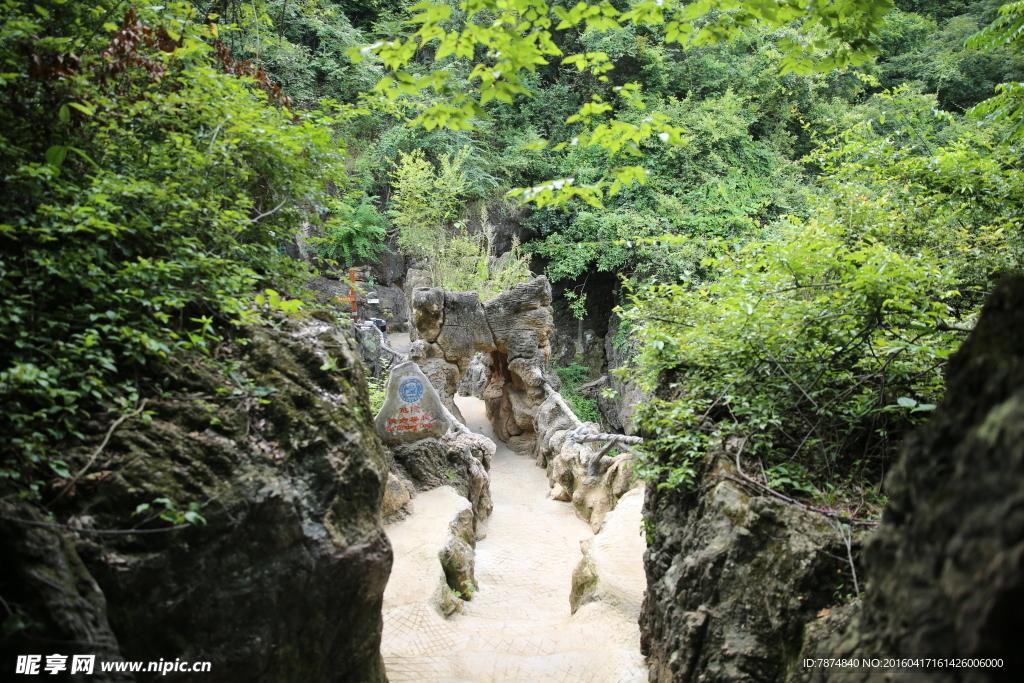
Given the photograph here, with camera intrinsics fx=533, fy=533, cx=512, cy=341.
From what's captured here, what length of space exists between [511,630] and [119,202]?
4.55 metres

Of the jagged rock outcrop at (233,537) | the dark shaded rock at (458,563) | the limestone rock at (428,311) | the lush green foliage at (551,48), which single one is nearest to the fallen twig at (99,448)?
the jagged rock outcrop at (233,537)

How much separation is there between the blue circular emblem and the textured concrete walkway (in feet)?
4.82

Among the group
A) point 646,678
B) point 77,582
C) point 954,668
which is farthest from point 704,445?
point 77,582

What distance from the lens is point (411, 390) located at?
24.3ft

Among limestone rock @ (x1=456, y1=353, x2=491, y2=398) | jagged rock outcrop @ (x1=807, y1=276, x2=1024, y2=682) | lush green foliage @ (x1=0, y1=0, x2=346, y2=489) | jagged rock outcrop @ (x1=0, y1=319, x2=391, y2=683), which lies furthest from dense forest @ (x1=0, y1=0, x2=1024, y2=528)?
limestone rock @ (x1=456, y1=353, x2=491, y2=398)

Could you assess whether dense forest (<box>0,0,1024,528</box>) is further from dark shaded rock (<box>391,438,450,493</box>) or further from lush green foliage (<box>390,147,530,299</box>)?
lush green foliage (<box>390,147,530,299</box>)

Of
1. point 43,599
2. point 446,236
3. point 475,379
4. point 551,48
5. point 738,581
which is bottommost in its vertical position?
point 475,379

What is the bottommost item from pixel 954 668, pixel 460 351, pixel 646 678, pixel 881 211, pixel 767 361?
pixel 460 351

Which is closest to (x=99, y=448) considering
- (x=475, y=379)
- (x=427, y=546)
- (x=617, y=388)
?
(x=427, y=546)

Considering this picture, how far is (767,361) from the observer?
3223mm

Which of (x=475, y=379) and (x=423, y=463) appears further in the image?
(x=475, y=379)

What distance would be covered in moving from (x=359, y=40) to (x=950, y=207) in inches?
543

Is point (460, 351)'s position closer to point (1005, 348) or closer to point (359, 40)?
point (359, 40)

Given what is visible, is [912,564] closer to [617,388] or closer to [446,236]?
[617,388]
